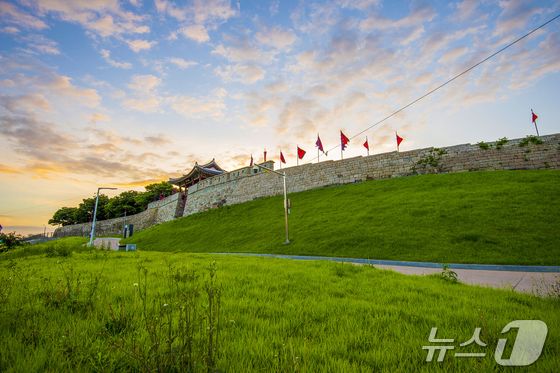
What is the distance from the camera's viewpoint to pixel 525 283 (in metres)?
7.06

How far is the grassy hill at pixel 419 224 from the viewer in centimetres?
1164

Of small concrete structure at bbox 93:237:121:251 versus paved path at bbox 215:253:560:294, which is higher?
small concrete structure at bbox 93:237:121:251

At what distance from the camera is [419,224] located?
15523 millimetres

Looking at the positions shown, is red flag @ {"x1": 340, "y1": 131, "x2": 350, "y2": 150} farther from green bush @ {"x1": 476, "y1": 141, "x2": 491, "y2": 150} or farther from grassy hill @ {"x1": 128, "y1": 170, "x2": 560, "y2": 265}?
green bush @ {"x1": 476, "y1": 141, "x2": 491, "y2": 150}

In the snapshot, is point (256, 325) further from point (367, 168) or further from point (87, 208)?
point (87, 208)

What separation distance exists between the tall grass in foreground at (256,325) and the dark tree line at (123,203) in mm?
67981

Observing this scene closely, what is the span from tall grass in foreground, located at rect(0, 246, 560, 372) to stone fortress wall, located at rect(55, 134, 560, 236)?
17.3 m

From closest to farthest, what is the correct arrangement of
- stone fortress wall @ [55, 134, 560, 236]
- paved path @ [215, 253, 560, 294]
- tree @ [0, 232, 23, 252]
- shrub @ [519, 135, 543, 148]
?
paved path @ [215, 253, 560, 294]
tree @ [0, 232, 23, 252]
shrub @ [519, 135, 543, 148]
stone fortress wall @ [55, 134, 560, 236]

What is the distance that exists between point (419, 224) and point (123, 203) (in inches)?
2861

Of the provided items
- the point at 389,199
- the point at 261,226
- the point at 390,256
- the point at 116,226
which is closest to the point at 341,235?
the point at 390,256

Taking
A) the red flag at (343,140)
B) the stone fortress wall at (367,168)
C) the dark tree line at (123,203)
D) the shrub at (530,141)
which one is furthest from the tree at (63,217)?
the shrub at (530,141)

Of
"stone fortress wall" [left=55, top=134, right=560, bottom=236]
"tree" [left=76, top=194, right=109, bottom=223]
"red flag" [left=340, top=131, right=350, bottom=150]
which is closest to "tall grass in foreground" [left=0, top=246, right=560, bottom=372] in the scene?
"stone fortress wall" [left=55, top=134, right=560, bottom=236]

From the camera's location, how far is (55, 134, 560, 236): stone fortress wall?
23266mm

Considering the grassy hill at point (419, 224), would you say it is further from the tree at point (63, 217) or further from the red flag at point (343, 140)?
the tree at point (63, 217)
